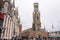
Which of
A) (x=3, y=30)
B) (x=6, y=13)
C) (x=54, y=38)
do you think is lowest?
(x=54, y=38)

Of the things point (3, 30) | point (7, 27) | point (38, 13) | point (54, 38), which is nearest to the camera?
point (3, 30)

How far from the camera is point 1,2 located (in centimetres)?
6350

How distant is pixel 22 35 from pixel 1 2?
1266 inches

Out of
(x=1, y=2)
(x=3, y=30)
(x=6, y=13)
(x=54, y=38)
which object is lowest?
(x=54, y=38)

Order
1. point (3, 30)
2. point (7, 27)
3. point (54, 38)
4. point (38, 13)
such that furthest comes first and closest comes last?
point (38, 13)
point (54, 38)
point (7, 27)
point (3, 30)

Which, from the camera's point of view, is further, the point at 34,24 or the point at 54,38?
the point at 34,24

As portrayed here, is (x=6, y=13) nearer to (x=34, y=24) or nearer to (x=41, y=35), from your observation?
(x=41, y=35)

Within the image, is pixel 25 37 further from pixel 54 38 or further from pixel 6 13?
pixel 6 13

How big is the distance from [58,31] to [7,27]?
4051cm

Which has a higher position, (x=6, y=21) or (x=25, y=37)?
(x=6, y=21)

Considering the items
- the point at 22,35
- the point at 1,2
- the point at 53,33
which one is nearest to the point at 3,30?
the point at 1,2

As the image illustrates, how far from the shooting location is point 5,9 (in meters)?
60.1

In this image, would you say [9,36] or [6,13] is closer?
[6,13]

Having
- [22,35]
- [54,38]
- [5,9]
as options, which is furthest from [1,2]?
[54,38]
